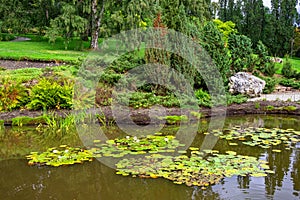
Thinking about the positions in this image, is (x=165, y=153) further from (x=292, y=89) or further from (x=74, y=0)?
(x=74, y=0)

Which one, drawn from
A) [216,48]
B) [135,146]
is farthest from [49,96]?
[216,48]

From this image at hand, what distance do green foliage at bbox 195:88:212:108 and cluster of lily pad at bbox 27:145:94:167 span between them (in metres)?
4.97

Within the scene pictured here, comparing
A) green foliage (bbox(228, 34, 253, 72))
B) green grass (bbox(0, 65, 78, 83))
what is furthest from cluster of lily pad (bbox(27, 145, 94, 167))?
green foliage (bbox(228, 34, 253, 72))

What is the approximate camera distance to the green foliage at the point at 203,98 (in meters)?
10.9

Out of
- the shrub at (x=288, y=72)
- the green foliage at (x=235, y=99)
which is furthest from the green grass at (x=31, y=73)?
the shrub at (x=288, y=72)

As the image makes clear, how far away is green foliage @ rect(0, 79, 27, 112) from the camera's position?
9.86 meters

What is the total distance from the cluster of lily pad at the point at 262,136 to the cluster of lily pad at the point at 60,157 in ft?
10.6

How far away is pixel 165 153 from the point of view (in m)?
6.88

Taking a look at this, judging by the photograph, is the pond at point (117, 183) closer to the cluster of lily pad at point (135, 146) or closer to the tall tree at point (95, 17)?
the cluster of lily pad at point (135, 146)

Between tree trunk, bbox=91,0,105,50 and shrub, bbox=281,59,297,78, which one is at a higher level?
tree trunk, bbox=91,0,105,50

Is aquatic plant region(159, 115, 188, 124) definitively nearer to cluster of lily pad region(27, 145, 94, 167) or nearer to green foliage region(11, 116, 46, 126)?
cluster of lily pad region(27, 145, 94, 167)

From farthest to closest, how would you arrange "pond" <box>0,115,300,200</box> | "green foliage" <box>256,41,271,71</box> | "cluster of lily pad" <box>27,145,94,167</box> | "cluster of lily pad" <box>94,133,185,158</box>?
"green foliage" <box>256,41,271,71</box> → "cluster of lily pad" <box>94,133,185,158</box> → "cluster of lily pad" <box>27,145,94,167</box> → "pond" <box>0,115,300,200</box>

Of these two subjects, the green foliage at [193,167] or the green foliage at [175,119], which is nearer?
the green foliage at [193,167]

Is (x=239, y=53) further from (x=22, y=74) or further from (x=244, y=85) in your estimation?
(x=22, y=74)
